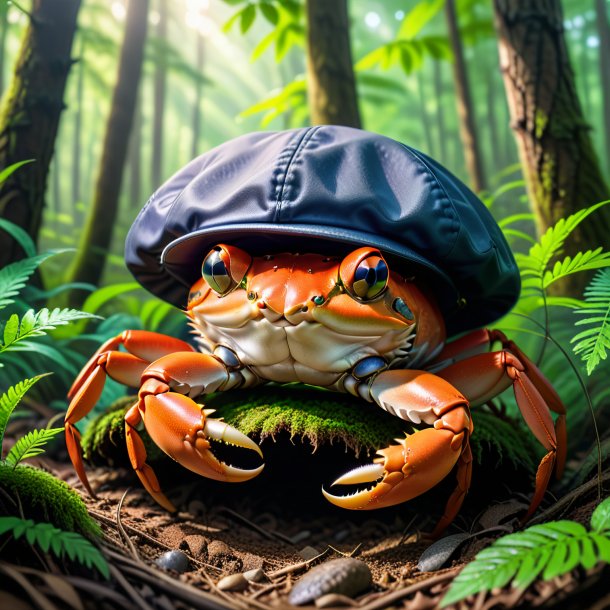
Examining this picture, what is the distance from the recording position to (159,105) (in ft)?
39.5

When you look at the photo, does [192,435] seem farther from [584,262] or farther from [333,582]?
[584,262]

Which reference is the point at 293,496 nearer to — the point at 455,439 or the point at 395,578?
the point at 395,578

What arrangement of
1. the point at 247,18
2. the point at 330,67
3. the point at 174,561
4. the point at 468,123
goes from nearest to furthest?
the point at 174,561
the point at 330,67
the point at 247,18
the point at 468,123

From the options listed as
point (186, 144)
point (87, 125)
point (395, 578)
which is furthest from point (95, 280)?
point (186, 144)

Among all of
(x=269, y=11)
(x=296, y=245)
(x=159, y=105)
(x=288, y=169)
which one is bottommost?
(x=296, y=245)

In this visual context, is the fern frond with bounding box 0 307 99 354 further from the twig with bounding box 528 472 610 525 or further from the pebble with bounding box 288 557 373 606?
the twig with bounding box 528 472 610 525

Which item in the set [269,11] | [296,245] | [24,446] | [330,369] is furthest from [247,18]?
[24,446]

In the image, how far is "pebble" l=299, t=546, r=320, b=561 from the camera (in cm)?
161

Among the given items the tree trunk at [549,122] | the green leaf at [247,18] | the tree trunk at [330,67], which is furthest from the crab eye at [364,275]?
the green leaf at [247,18]

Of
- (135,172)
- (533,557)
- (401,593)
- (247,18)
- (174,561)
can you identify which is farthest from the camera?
(135,172)

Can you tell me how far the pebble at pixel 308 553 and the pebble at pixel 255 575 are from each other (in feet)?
0.70

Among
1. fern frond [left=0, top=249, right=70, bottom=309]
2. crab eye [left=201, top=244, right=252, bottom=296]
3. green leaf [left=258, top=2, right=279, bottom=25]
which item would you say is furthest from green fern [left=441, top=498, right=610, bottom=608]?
green leaf [left=258, top=2, right=279, bottom=25]

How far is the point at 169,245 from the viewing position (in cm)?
181

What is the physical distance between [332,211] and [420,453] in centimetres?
75
